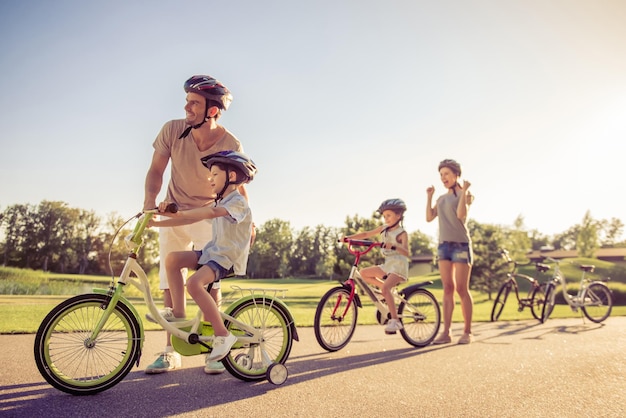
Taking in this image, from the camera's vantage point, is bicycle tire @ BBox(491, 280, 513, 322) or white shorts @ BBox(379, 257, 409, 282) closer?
white shorts @ BBox(379, 257, 409, 282)

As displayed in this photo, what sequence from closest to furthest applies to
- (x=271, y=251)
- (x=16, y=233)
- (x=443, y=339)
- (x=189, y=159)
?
(x=189, y=159), (x=443, y=339), (x=16, y=233), (x=271, y=251)

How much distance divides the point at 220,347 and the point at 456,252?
13.6ft

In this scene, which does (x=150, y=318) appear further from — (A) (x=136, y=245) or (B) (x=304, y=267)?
(B) (x=304, y=267)

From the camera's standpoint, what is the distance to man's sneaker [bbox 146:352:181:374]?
382cm

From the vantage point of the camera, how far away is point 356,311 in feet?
18.6

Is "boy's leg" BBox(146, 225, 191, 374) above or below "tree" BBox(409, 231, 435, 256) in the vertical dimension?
below

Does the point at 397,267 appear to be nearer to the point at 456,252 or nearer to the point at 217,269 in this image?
the point at 456,252

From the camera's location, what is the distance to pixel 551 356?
17.1ft

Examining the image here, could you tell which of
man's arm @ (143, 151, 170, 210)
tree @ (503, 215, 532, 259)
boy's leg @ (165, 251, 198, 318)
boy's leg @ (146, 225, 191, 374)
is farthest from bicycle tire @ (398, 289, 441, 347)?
tree @ (503, 215, 532, 259)

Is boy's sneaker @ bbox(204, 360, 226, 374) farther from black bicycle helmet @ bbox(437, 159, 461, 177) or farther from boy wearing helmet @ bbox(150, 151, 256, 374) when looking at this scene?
black bicycle helmet @ bbox(437, 159, 461, 177)

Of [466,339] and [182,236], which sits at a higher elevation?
Answer: [182,236]

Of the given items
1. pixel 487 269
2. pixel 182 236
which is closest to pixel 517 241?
pixel 487 269

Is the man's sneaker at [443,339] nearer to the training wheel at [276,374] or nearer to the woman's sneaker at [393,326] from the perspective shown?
the woman's sneaker at [393,326]

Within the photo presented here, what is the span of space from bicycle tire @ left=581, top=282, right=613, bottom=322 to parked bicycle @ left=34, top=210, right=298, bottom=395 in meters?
8.99
